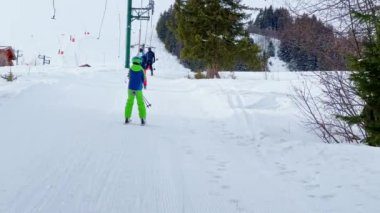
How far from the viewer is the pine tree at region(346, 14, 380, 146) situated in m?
7.00

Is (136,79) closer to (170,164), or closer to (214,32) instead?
(170,164)

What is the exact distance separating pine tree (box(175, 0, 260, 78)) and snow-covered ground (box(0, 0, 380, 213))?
42.1ft

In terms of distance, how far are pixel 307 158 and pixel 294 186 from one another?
1.38 metres

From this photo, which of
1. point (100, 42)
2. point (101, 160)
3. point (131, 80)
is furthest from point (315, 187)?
point (100, 42)

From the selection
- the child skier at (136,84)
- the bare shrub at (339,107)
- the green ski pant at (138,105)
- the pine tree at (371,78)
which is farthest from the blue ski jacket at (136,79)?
the pine tree at (371,78)

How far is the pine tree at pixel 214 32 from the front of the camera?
24625 mm

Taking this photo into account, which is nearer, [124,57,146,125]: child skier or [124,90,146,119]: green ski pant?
[124,90,146,119]: green ski pant

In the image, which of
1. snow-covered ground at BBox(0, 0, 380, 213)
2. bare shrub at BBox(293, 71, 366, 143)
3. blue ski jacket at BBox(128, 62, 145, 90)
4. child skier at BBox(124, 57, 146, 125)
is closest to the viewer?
snow-covered ground at BBox(0, 0, 380, 213)

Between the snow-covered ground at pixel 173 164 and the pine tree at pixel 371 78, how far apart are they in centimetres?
52

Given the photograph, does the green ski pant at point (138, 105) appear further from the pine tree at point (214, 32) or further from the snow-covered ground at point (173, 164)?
the pine tree at point (214, 32)

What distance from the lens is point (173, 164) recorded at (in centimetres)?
659

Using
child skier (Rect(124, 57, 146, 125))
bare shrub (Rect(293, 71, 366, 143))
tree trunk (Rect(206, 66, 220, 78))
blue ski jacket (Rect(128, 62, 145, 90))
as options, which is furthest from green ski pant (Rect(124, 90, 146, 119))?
tree trunk (Rect(206, 66, 220, 78))

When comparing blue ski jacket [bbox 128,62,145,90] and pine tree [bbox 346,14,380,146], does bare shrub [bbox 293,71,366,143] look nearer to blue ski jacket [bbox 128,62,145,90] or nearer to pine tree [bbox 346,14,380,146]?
pine tree [bbox 346,14,380,146]

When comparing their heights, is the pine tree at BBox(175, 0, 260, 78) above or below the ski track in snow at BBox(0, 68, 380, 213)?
above
